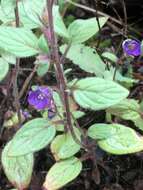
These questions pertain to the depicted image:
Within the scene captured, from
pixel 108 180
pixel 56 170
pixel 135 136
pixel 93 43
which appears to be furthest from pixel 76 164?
pixel 93 43

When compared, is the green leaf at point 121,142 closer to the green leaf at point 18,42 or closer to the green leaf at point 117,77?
the green leaf at point 117,77

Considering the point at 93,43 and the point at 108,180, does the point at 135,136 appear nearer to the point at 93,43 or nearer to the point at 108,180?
the point at 108,180

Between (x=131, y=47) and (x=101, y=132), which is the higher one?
(x=131, y=47)

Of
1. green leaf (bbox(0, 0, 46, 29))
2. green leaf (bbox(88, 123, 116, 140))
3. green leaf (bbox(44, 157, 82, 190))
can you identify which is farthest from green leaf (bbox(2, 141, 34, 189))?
green leaf (bbox(0, 0, 46, 29))

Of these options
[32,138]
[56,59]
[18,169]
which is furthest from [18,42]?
[18,169]

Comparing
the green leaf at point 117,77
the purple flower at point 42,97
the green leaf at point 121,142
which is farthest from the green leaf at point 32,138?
the green leaf at point 117,77

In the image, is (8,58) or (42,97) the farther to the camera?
(8,58)

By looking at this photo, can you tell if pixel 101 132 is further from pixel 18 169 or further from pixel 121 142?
pixel 18 169
